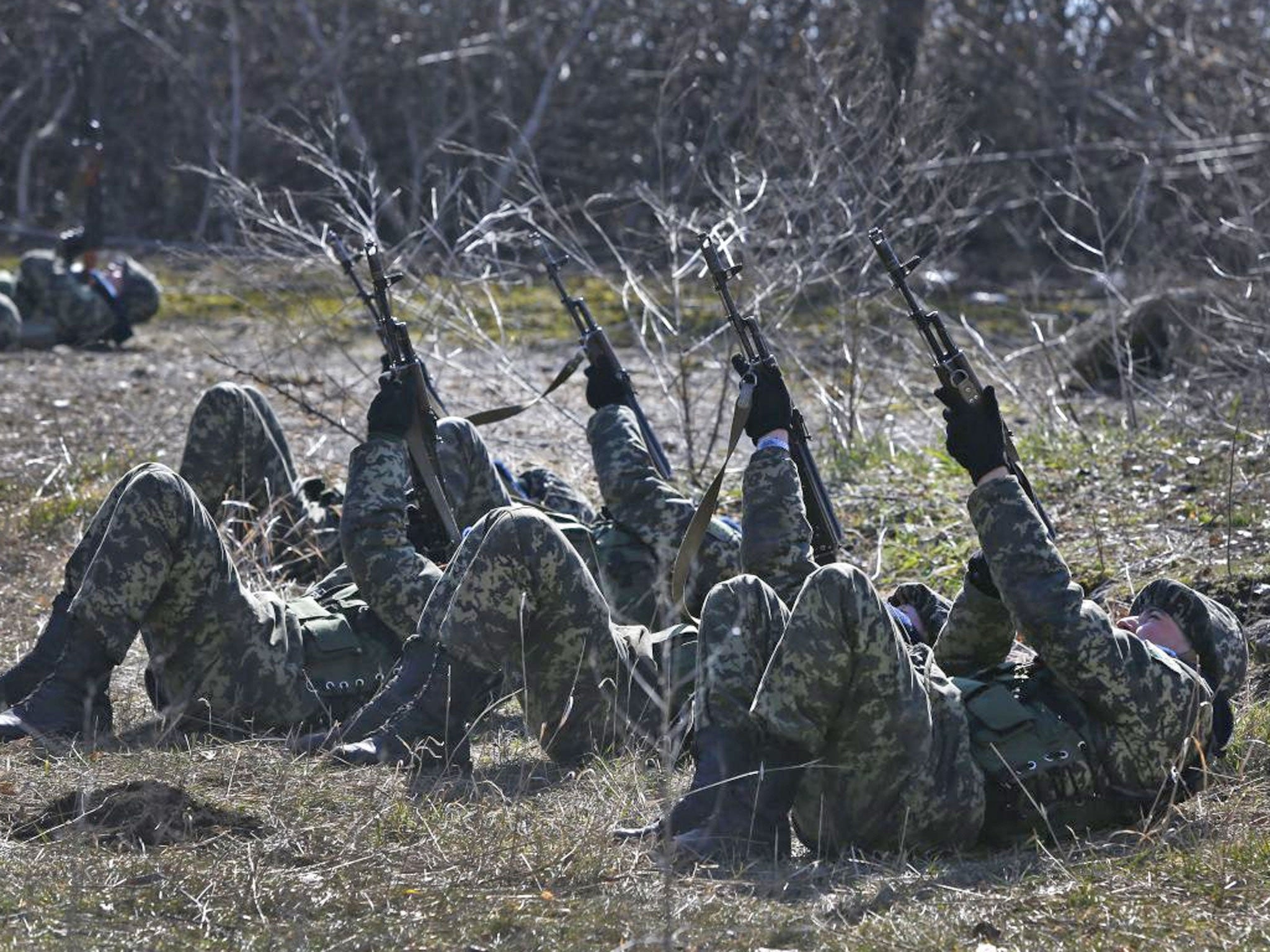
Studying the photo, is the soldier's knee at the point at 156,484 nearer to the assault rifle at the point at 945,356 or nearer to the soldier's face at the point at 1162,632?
the assault rifle at the point at 945,356

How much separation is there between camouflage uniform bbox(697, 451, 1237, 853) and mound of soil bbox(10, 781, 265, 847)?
114 centimetres

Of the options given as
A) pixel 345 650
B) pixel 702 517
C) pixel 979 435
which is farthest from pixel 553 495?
pixel 979 435

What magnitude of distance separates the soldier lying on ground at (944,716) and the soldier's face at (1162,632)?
0.09ft

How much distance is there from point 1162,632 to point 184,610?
2631 millimetres

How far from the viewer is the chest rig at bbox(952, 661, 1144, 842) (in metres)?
4.16

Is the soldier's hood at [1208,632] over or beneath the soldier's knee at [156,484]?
beneath

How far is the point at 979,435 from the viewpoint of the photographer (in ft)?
13.9

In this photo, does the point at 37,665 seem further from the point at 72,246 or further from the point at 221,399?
the point at 72,246

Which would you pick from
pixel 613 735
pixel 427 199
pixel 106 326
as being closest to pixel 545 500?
pixel 613 735

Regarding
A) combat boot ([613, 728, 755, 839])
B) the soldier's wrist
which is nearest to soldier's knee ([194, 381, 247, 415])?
the soldier's wrist

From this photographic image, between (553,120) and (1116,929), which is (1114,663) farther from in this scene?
(553,120)

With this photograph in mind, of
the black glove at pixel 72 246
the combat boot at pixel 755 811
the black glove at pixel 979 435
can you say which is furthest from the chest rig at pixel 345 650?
the black glove at pixel 72 246

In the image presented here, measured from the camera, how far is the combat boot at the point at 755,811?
3965 mm

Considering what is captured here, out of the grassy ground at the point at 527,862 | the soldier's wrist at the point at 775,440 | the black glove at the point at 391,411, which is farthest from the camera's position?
the black glove at the point at 391,411
